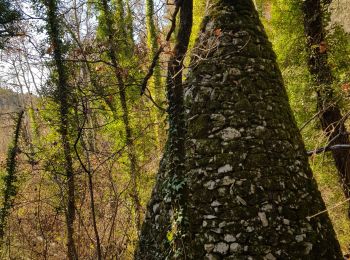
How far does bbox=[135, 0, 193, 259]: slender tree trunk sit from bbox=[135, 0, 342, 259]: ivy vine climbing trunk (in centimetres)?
1

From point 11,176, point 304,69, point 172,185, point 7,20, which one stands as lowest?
point 172,185

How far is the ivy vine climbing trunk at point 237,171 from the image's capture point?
2707 millimetres

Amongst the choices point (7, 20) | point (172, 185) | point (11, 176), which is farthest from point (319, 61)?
point (11, 176)

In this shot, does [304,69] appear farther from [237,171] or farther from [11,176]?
[11,176]

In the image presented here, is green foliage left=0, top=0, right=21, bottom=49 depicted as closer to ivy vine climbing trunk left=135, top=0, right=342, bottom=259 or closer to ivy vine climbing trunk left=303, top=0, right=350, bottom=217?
ivy vine climbing trunk left=303, top=0, right=350, bottom=217

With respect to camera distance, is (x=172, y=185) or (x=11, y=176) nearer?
(x=172, y=185)

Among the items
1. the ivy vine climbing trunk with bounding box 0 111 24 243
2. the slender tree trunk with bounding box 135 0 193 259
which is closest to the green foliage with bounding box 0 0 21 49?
the ivy vine climbing trunk with bounding box 0 111 24 243

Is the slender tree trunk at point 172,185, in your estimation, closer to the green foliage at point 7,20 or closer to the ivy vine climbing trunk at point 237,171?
the ivy vine climbing trunk at point 237,171

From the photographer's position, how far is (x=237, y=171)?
283cm

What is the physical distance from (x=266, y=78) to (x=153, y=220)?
5.04 feet

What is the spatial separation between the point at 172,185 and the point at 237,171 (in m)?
0.54

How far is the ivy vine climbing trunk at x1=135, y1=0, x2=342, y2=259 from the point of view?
271cm

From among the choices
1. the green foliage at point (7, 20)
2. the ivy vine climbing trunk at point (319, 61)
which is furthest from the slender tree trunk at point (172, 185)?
the green foliage at point (7, 20)

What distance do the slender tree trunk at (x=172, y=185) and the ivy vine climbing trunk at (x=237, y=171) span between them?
0.04ft
